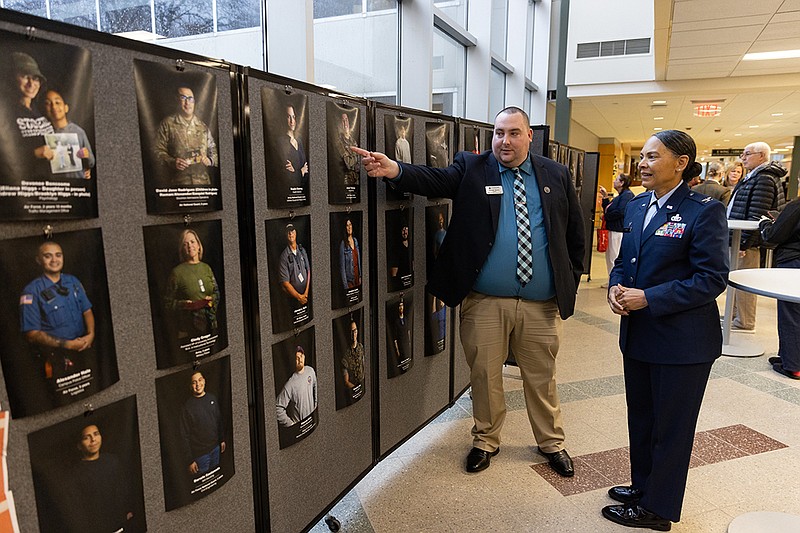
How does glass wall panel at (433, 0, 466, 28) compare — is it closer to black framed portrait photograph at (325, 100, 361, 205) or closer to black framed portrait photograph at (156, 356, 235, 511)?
black framed portrait photograph at (325, 100, 361, 205)

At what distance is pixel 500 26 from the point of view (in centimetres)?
690

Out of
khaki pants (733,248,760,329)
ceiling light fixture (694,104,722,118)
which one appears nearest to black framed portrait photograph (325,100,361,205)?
khaki pants (733,248,760,329)

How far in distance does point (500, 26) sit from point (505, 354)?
5.59m

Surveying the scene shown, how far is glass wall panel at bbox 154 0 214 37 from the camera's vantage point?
7.06 ft

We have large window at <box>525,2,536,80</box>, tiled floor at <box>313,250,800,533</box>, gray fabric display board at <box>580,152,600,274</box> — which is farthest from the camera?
large window at <box>525,2,536,80</box>

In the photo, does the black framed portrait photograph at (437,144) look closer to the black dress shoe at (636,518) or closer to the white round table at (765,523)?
the black dress shoe at (636,518)

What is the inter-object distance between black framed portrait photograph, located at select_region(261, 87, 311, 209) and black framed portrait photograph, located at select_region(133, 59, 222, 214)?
22 cm

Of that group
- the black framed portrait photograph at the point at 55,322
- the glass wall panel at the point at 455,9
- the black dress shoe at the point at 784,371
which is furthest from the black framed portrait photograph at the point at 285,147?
the black dress shoe at the point at 784,371

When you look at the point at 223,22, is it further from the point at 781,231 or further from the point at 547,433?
the point at 781,231

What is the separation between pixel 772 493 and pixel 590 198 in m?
5.88

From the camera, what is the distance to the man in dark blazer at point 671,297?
6.29ft

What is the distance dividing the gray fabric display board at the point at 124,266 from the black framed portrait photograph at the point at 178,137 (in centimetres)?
1

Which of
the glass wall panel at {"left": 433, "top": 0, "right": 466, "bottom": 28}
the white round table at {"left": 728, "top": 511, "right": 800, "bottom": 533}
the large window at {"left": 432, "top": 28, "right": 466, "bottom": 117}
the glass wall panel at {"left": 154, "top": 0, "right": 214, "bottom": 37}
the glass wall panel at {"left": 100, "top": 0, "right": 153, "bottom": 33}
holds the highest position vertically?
the glass wall panel at {"left": 433, "top": 0, "right": 466, "bottom": 28}

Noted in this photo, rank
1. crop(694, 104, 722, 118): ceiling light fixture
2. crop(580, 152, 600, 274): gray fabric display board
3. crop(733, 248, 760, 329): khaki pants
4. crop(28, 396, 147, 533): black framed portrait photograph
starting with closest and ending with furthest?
crop(28, 396, 147, 533): black framed portrait photograph
crop(733, 248, 760, 329): khaki pants
crop(580, 152, 600, 274): gray fabric display board
crop(694, 104, 722, 118): ceiling light fixture
